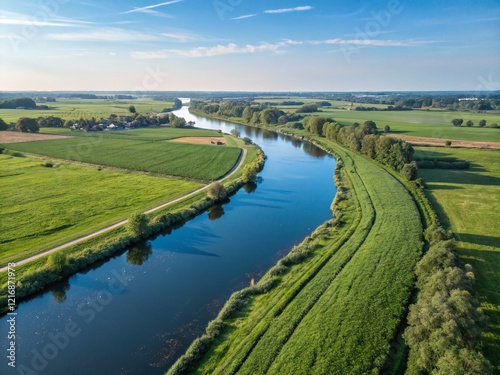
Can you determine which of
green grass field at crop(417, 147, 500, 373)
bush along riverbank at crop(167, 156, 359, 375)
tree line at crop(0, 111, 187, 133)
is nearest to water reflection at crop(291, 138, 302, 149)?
green grass field at crop(417, 147, 500, 373)

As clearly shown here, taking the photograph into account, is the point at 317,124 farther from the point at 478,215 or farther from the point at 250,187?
the point at 478,215

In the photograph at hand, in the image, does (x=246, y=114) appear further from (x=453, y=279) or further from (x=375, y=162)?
(x=453, y=279)

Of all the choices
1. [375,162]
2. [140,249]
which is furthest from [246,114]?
[140,249]

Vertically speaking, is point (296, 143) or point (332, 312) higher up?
point (296, 143)

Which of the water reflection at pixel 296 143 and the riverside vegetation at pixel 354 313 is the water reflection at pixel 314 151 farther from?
the riverside vegetation at pixel 354 313

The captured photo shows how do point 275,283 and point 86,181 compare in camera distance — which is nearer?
point 275,283

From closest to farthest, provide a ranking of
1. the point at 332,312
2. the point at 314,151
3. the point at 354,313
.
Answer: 1. the point at 354,313
2. the point at 332,312
3. the point at 314,151

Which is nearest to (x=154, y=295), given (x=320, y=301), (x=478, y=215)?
(x=320, y=301)
